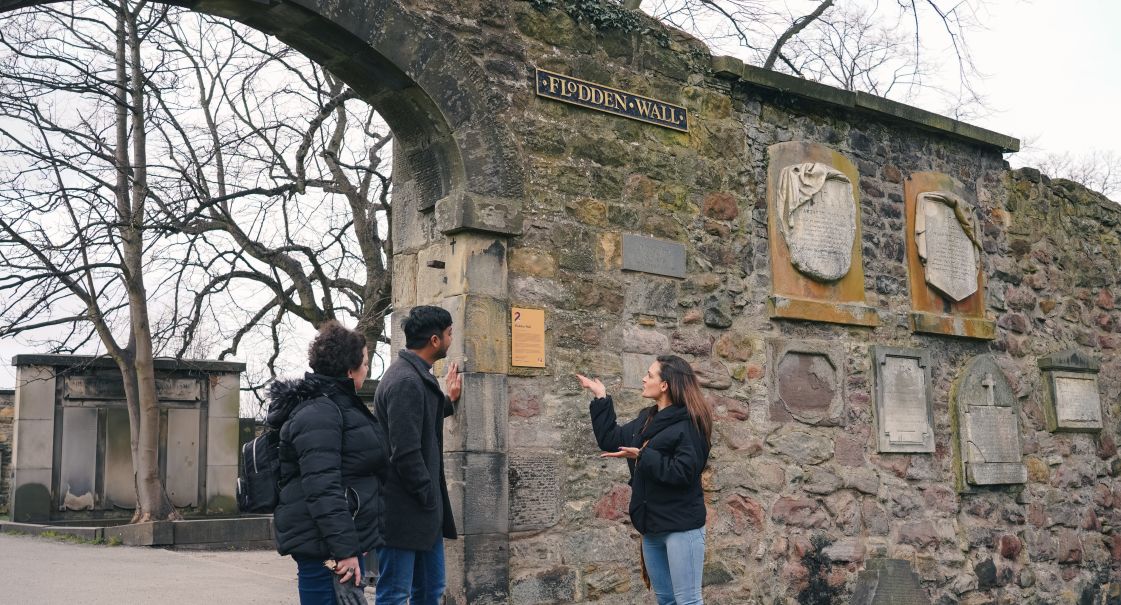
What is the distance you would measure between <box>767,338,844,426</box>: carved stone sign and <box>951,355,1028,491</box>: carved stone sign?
1236 mm

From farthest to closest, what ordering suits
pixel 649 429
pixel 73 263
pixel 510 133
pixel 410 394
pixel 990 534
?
1. pixel 73 263
2. pixel 990 534
3. pixel 510 133
4. pixel 649 429
5. pixel 410 394

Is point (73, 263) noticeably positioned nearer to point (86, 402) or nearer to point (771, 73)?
point (86, 402)

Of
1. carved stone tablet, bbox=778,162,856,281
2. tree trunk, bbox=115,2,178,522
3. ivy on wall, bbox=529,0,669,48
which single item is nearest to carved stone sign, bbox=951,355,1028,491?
carved stone tablet, bbox=778,162,856,281

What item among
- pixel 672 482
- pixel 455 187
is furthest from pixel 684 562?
pixel 455 187

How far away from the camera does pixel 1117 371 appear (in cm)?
941

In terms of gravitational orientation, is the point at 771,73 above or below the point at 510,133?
above

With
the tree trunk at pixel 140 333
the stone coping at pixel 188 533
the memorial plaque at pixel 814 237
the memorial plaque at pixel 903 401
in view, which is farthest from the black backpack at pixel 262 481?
the tree trunk at pixel 140 333

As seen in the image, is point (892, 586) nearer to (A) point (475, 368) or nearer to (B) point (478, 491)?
(B) point (478, 491)

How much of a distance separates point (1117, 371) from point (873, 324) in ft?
11.0

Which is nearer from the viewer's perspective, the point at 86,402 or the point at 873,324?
the point at 873,324

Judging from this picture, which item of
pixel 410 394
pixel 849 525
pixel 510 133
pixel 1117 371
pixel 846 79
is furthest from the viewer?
pixel 846 79

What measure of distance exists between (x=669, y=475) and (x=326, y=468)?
1523mm

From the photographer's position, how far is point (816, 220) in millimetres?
7238

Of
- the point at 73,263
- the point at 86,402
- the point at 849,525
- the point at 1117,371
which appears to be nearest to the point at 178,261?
the point at 73,263
